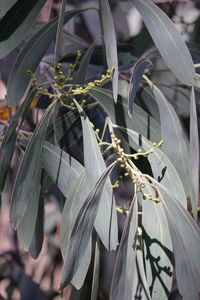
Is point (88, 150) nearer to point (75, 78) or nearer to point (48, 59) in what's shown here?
point (75, 78)

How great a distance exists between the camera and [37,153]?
123 centimetres

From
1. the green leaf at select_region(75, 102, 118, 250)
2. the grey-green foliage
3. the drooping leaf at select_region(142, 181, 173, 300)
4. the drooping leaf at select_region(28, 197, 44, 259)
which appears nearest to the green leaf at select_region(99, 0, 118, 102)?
the grey-green foliage

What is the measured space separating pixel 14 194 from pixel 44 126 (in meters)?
0.15

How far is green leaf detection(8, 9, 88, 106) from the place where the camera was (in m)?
1.32

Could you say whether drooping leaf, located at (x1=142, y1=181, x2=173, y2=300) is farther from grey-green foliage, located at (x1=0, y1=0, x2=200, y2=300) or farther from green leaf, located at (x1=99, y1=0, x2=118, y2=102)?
green leaf, located at (x1=99, y1=0, x2=118, y2=102)

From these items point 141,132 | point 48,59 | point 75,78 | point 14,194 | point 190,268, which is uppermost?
point 48,59

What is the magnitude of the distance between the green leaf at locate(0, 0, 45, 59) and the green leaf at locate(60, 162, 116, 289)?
1.37 feet

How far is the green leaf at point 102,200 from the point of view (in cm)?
110

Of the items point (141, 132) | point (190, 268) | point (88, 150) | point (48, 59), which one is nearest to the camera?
point (190, 268)

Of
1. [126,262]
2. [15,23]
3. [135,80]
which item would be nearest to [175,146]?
[135,80]

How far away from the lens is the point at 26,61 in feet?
4.39

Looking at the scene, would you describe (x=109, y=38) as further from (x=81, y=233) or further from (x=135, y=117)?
(x=81, y=233)

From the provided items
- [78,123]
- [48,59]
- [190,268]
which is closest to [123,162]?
[190,268]

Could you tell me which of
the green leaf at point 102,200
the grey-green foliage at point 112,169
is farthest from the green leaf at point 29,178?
the green leaf at point 102,200
